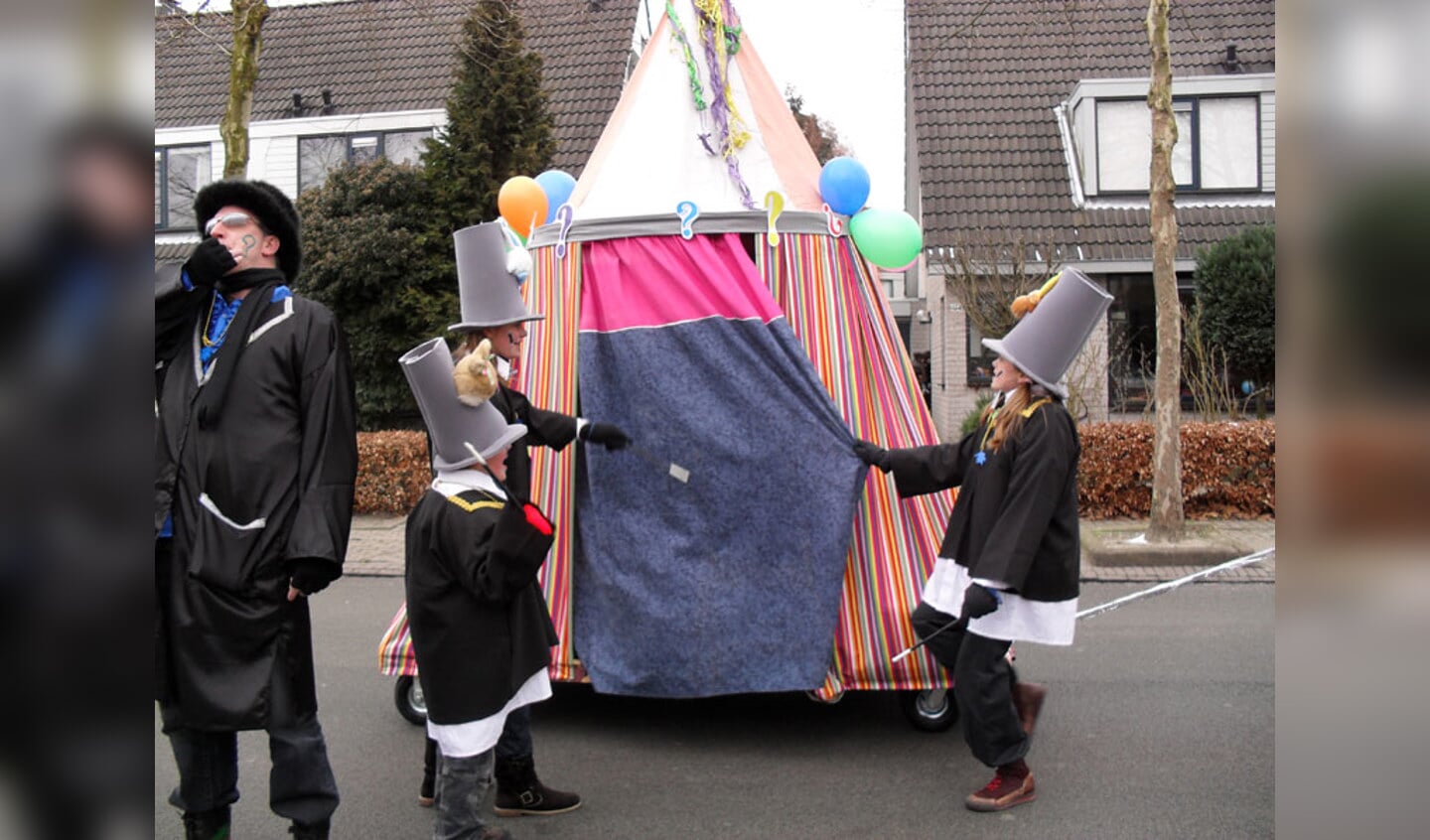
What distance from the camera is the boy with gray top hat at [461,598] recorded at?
348cm

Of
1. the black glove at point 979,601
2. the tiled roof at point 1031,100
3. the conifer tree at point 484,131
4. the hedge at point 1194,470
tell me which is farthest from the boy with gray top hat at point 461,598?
the tiled roof at point 1031,100

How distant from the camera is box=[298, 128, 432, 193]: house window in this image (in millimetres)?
19312

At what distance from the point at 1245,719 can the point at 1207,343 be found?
32.7ft

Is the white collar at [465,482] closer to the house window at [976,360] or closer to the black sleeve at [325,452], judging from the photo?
the black sleeve at [325,452]

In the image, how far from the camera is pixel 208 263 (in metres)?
3.34

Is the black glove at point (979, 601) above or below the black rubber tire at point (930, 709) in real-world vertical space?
above

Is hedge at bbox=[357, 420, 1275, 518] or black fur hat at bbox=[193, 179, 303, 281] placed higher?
black fur hat at bbox=[193, 179, 303, 281]

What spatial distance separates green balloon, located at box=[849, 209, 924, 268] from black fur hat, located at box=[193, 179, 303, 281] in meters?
2.45

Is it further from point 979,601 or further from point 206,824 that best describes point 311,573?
point 979,601

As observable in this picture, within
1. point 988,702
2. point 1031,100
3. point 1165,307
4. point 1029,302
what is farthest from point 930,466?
point 1031,100

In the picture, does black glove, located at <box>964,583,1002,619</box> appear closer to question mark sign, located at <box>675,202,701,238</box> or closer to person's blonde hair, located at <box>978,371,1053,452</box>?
person's blonde hair, located at <box>978,371,1053,452</box>

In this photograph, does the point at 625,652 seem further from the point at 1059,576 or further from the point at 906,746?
the point at 1059,576

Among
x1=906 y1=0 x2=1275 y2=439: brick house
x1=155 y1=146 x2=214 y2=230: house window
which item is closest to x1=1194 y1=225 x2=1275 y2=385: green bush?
x1=906 y1=0 x2=1275 y2=439: brick house

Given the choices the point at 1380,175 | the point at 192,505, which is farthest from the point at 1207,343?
the point at 1380,175
